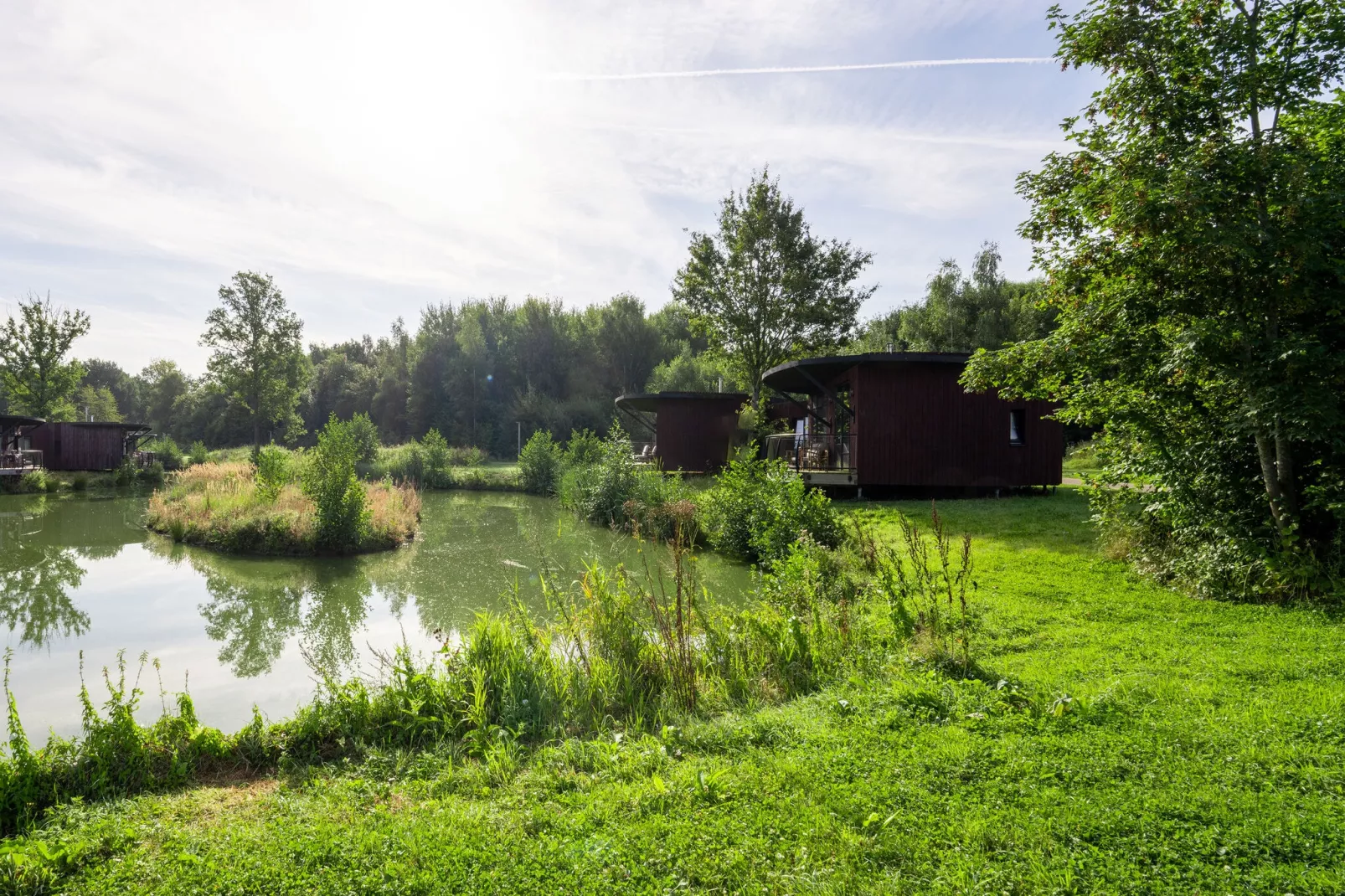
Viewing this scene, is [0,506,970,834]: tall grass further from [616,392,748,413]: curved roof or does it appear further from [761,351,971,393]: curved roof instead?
[616,392,748,413]: curved roof

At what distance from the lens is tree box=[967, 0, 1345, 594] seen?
5.94 metres

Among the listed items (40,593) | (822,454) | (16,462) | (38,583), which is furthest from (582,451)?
(16,462)

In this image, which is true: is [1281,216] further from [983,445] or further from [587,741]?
[983,445]

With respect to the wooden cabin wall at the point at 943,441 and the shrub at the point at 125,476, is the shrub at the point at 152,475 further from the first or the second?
the wooden cabin wall at the point at 943,441

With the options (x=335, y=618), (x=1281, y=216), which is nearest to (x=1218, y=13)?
Answer: (x=1281, y=216)

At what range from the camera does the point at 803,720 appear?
13.9ft

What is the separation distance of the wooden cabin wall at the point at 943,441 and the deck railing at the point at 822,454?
70 cm

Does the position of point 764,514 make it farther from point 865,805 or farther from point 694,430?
point 694,430

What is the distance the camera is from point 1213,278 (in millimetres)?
6320

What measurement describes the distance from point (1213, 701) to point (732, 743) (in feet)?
8.83

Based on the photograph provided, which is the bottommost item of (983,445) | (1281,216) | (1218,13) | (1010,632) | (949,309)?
(1010,632)

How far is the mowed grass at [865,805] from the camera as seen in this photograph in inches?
105

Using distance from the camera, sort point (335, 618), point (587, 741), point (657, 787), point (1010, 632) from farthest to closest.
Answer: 1. point (335, 618)
2. point (1010, 632)
3. point (587, 741)
4. point (657, 787)

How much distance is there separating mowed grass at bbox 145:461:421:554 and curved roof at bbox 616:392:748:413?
29.3ft
